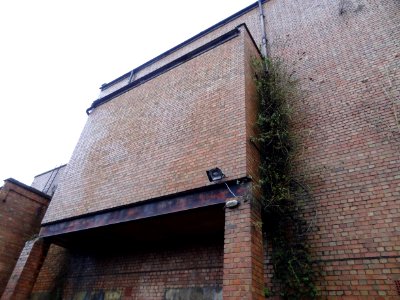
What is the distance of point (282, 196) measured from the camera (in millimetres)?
5059

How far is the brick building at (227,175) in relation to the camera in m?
4.57

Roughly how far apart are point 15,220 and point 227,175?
7260mm

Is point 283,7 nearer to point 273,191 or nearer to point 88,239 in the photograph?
point 273,191

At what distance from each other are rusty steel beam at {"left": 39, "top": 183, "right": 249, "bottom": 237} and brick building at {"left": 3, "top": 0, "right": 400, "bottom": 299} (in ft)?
0.08

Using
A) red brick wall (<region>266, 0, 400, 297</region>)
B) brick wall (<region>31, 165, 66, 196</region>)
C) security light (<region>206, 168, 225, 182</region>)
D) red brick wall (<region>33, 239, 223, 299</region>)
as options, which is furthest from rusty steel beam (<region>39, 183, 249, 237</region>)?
brick wall (<region>31, 165, 66, 196</region>)

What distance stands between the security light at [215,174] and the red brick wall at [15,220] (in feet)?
22.6

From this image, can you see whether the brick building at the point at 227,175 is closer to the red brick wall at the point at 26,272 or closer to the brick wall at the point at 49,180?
the red brick wall at the point at 26,272

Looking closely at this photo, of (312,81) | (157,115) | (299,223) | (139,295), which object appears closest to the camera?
(299,223)

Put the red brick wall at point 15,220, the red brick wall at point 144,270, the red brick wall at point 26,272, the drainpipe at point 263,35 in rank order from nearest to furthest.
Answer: the red brick wall at point 144,270, the red brick wall at point 26,272, the red brick wall at point 15,220, the drainpipe at point 263,35

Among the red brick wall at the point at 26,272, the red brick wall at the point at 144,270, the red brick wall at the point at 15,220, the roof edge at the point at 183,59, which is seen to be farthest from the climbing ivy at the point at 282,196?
the red brick wall at the point at 15,220

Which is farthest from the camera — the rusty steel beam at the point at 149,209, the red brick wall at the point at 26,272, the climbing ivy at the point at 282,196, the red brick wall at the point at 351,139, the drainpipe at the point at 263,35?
the drainpipe at the point at 263,35

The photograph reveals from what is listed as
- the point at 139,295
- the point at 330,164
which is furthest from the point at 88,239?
the point at 330,164

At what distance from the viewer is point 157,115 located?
7535 mm

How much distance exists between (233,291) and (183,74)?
563cm
